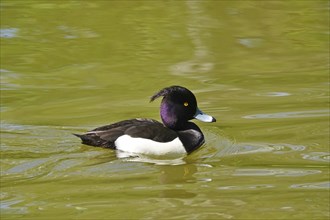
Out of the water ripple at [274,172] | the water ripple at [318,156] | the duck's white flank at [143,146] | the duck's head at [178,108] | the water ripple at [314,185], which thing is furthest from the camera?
the duck's head at [178,108]

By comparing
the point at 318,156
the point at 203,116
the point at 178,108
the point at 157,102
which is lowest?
the point at 157,102

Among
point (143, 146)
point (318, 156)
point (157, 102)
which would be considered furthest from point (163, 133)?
point (157, 102)

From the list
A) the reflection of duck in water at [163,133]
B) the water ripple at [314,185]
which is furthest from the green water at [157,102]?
the reflection of duck in water at [163,133]

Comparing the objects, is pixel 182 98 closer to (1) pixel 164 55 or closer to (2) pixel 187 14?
(1) pixel 164 55

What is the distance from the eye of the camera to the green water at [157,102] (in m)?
7.44

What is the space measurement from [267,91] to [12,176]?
144 inches

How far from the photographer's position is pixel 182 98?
363 inches

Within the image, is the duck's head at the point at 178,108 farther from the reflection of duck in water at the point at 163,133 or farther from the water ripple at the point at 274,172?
the water ripple at the point at 274,172

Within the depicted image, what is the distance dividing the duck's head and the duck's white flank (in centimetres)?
44

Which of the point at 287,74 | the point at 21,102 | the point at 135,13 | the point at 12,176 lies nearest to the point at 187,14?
the point at 135,13

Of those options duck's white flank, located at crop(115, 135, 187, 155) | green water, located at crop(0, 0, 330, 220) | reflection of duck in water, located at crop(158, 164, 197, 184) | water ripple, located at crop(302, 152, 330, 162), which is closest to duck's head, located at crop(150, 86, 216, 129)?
green water, located at crop(0, 0, 330, 220)

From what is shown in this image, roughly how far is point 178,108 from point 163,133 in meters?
0.34

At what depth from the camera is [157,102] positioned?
35.3 ft

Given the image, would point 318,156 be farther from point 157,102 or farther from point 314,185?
point 157,102
